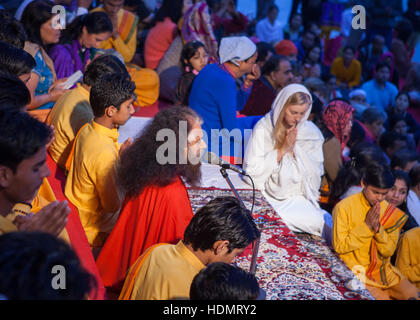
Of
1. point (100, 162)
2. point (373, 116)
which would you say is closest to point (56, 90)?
point (100, 162)

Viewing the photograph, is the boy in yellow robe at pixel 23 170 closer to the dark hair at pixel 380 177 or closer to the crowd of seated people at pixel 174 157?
the crowd of seated people at pixel 174 157

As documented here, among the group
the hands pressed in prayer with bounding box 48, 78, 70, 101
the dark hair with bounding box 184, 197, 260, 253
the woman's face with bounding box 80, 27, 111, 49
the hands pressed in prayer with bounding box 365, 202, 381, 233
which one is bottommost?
the hands pressed in prayer with bounding box 365, 202, 381, 233

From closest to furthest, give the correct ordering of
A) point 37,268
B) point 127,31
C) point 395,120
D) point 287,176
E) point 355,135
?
point 37,268, point 287,176, point 355,135, point 127,31, point 395,120

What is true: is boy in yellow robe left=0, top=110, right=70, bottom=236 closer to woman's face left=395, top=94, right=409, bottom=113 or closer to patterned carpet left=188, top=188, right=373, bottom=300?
patterned carpet left=188, top=188, right=373, bottom=300

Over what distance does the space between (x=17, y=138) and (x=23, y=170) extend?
0.13m

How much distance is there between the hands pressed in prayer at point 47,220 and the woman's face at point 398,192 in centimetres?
307

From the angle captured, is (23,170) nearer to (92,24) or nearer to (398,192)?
(92,24)

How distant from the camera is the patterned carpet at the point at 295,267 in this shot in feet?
8.70

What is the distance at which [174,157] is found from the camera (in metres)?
2.54

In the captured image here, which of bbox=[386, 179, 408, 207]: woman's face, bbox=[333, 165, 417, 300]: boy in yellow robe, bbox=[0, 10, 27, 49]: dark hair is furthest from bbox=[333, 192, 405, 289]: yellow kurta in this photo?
bbox=[0, 10, 27, 49]: dark hair

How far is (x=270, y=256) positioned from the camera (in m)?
3.01

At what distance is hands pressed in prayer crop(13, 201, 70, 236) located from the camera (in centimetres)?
186

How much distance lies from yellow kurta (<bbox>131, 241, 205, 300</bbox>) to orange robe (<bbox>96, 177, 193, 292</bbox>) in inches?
17.3

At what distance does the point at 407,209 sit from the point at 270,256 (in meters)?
1.84
